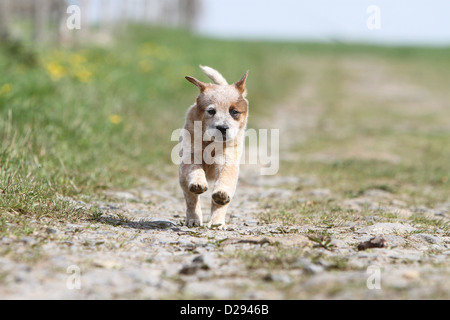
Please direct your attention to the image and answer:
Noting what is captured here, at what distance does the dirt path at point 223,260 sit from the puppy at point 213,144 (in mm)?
230

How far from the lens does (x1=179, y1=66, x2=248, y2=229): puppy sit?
4.71 m

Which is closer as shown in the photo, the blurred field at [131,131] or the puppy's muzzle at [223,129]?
the puppy's muzzle at [223,129]

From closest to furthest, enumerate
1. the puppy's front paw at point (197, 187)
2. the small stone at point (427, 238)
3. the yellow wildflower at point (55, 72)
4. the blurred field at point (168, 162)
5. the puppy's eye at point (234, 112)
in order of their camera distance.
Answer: the blurred field at point (168, 162) < the small stone at point (427, 238) < the puppy's front paw at point (197, 187) < the puppy's eye at point (234, 112) < the yellow wildflower at point (55, 72)

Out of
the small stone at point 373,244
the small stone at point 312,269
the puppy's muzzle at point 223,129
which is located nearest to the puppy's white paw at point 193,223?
the puppy's muzzle at point 223,129

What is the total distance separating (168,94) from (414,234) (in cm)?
778

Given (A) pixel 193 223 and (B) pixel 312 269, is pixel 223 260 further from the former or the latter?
(A) pixel 193 223

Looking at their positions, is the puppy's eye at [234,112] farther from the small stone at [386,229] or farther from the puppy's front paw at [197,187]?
the small stone at [386,229]

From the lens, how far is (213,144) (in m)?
4.90

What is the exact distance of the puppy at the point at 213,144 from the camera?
4.71 meters

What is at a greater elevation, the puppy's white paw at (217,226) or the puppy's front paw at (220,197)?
the puppy's front paw at (220,197)

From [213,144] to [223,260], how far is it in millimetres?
1507

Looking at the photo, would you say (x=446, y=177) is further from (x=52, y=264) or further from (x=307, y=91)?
(x=307, y=91)

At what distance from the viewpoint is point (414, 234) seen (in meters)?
4.47

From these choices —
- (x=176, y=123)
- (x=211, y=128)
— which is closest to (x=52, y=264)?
(x=211, y=128)
